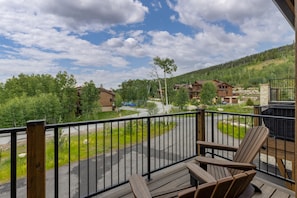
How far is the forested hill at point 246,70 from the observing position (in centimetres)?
2041

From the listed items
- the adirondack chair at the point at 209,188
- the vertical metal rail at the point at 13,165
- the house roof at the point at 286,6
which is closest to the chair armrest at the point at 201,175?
the adirondack chair at the point at 209,188

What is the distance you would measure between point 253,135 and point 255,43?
2701 cm

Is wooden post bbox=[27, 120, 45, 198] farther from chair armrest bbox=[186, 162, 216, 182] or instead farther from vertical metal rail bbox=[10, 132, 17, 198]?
chair armrest bbox=[186, 162, 216, 182]

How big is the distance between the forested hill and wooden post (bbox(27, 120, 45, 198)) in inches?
812

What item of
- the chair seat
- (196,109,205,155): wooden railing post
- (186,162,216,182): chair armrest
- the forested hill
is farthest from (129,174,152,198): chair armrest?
the forested hill

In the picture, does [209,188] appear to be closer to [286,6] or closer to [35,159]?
[35,159]

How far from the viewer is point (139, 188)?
58.2 inches

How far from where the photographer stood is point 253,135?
2.43 m

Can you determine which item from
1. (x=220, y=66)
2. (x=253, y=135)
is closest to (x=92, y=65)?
(x=220, y=66)

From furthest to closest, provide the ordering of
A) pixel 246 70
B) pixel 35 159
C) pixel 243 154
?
pixel 246 70 → pixel 243 154 → pixel 35 159

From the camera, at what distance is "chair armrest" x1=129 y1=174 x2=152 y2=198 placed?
4.54ft

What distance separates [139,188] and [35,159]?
1.04m

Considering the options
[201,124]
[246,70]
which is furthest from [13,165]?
[246,70]

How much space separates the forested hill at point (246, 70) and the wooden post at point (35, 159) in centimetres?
2064
